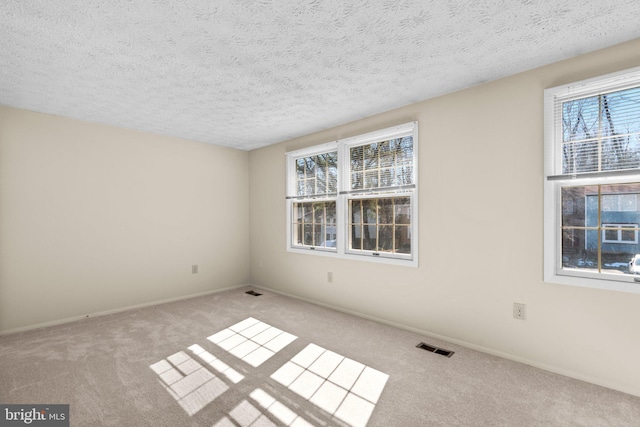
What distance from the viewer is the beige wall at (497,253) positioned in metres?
→ 2.10

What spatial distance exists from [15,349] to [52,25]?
2.80 meters

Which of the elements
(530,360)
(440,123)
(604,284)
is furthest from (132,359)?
(604,284)

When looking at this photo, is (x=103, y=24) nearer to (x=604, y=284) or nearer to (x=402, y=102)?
(x=402, y=102)

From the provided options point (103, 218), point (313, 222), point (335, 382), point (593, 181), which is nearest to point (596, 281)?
point (593, 181)

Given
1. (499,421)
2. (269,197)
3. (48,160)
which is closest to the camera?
(499,421)

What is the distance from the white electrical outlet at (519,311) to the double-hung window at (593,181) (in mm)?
321

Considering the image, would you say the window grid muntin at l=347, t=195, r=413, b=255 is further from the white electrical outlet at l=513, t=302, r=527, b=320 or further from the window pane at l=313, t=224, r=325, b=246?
the white electrical outlet at l=513, t=302, r=527, b=320

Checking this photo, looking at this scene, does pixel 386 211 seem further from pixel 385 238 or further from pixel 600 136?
pixel 600 136

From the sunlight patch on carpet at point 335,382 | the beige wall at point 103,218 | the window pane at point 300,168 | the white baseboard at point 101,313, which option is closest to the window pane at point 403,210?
the sunlight patch on carpet at point 335,382

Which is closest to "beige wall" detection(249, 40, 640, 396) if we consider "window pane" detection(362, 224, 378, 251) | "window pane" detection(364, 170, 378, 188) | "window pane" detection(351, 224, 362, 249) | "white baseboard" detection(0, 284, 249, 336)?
"window pane" detection(362, 224, 378, 251)

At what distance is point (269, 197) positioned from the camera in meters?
4.83

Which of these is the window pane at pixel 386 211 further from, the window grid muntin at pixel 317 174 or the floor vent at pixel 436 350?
the floor vent at pixel 436 350

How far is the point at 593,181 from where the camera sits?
2.15m

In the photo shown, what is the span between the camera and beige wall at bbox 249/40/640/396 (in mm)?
2104
